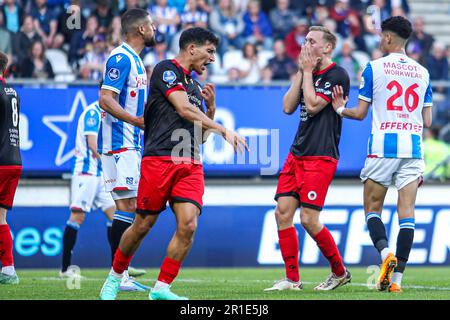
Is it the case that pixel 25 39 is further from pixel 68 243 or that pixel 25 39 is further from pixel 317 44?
pixel 317 44

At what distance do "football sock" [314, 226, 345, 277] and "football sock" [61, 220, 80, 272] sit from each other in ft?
13.9

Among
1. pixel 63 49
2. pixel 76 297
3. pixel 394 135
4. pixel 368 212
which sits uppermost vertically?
pixel 63 49

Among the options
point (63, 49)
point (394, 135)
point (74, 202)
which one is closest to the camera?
point (394, 135)

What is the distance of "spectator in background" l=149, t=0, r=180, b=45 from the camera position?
1803 centimetres

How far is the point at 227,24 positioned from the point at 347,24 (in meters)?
2.59

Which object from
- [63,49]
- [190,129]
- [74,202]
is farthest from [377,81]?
[63,49]

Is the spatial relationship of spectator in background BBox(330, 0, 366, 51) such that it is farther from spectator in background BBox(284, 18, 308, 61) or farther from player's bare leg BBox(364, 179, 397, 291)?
player's bare leg BBox(364, 179, 397, 291)

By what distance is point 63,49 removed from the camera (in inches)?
689

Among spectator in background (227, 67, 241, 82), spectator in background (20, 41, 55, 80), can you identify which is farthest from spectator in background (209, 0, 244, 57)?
spectator in background (20, 41, 55, 80)

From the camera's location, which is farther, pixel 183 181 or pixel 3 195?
pixel 3 195

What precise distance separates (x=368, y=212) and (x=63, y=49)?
9576 mm

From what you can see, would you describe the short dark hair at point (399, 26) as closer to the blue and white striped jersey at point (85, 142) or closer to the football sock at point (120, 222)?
the football sock at point (120, 222)

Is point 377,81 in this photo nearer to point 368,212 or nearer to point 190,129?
point 368,212

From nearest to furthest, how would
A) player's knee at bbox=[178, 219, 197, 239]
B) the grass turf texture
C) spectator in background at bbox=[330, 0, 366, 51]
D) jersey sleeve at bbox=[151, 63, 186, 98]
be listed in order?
player's knee at bbox=[178, 219, 197, 239] → jersey sleeve at bbox=[151, 63, 186, 98] → the grass turf texture → spectator in background at bbox=[330, 0, 366, 51]
